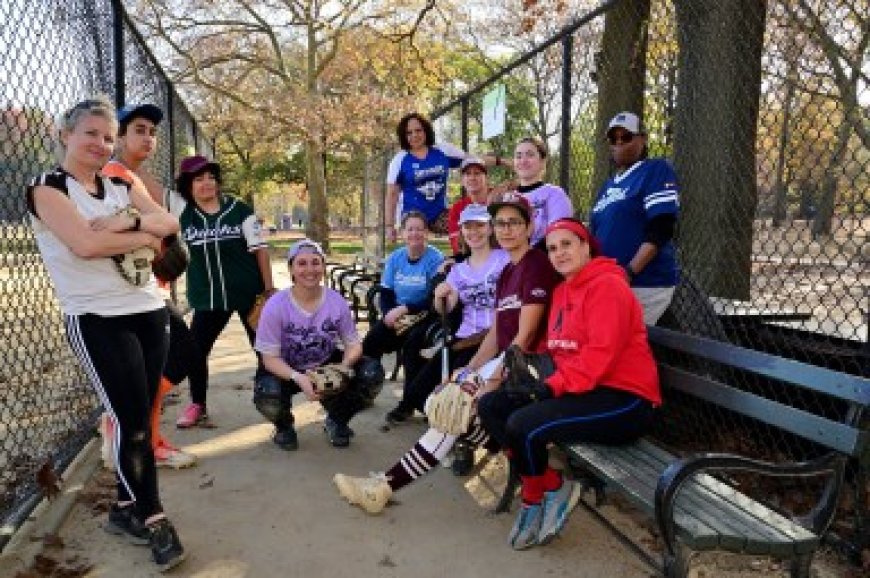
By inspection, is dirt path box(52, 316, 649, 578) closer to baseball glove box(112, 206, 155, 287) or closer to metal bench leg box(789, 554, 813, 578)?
metal bench leg box(789, 554, 813, 578)

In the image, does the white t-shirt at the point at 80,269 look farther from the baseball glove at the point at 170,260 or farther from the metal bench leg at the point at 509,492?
the metal bench leg at the point at 509,492

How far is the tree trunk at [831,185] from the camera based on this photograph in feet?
13.5

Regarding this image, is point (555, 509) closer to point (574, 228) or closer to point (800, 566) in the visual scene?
point (800, 566)

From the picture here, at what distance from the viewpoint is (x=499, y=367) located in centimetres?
377

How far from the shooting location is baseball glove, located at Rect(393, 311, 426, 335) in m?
5.33

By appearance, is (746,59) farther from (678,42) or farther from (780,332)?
(780,332)

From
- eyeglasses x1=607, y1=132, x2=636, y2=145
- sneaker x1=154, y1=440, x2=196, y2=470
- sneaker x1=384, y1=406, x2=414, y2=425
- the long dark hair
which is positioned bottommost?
sneaker x1=384, y1=406, x2=414, y2=425

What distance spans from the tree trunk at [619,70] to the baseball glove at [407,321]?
198 cm

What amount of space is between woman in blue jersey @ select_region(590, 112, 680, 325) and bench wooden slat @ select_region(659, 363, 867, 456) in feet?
1.64

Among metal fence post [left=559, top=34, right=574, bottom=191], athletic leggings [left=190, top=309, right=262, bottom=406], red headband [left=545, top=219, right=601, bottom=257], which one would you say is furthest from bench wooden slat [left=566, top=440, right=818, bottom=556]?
athletic leggings [left=190, top=309, right=262, bottom=406]

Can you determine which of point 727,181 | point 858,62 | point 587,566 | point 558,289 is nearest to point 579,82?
point 727,181

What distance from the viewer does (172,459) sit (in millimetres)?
4219

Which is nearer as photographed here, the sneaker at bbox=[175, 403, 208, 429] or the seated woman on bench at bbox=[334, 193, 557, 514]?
the seated woman on bench at bbox=[334, 193, 557, 514]

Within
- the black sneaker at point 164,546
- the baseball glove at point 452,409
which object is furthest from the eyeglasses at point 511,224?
the black sneaker at point 164,546
